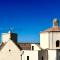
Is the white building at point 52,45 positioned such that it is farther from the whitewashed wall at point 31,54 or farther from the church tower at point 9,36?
the church tower at point 9,36

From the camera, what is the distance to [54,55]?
43375mm

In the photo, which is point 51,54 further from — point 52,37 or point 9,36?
point 9,36

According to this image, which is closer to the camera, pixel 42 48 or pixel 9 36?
pixel 42 48

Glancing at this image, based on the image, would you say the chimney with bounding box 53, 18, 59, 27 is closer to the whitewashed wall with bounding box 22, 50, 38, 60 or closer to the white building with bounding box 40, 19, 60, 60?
the white building with bounding box 40, 19, 60, 60

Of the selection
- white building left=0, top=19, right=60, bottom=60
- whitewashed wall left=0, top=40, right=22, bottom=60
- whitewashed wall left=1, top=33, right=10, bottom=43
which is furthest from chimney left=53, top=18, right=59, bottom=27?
whitewashed wall left=1, top=33, right=10, bottom=43

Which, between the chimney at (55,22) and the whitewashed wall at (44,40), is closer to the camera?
the whitewashed wall at (44,40)

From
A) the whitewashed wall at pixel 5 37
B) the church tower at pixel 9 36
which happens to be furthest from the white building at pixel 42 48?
the whitewashed wall at pixel 5 37

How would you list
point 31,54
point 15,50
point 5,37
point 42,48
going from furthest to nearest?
1. point 5,37
2. point 42,48
3. point 15,50
4. point 31,54

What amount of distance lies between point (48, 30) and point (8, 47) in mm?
6330

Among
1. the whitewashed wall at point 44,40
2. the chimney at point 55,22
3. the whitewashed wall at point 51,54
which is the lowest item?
the whitewashed wall at point 51,54

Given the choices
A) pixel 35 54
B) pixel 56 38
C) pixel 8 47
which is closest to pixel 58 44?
pixel 56 38

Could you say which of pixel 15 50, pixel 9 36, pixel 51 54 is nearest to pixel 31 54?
pixel 15 50

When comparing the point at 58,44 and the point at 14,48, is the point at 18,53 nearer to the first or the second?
the point at 14,48

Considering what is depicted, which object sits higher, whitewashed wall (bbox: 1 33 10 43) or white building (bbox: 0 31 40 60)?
whitewashed wall (bbox: 1 33 10 43)
